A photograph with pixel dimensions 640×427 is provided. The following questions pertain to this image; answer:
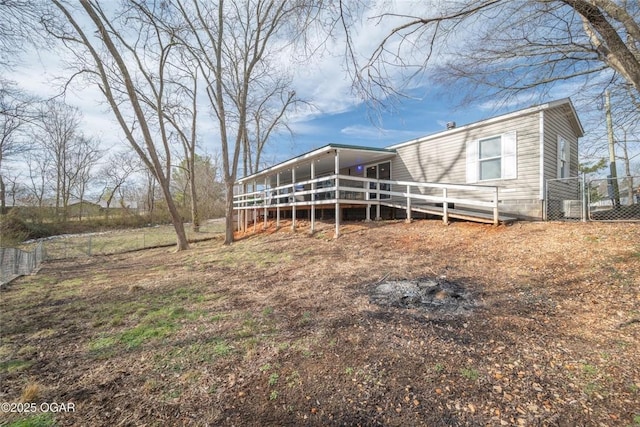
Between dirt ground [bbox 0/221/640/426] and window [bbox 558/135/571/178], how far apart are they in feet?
12.7

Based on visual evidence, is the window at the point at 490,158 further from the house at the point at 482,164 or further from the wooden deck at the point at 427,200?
the wooden deck at the point at 427,200

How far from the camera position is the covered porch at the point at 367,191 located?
27.3 feet

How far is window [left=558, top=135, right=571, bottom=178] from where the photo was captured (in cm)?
902

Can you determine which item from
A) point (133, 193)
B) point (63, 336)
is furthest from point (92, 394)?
point (133, 193)

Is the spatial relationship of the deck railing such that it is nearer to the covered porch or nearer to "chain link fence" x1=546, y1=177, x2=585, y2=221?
the covered porch

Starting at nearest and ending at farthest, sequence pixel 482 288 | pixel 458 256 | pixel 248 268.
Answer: pixel 482 288 → pixel 458 256 → pixel 248 268

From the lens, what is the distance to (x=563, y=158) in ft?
30.4

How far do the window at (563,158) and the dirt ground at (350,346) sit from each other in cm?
387

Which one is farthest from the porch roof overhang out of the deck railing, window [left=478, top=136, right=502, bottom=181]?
window [left=478, top=136, right=502, bottom=181]

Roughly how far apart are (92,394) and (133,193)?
4653cm

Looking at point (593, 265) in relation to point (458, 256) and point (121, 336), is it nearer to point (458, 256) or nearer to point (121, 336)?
point (458, 256)

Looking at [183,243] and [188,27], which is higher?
[188,27]

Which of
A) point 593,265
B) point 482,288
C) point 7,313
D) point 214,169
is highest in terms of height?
point 214,169

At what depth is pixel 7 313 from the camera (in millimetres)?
4691
